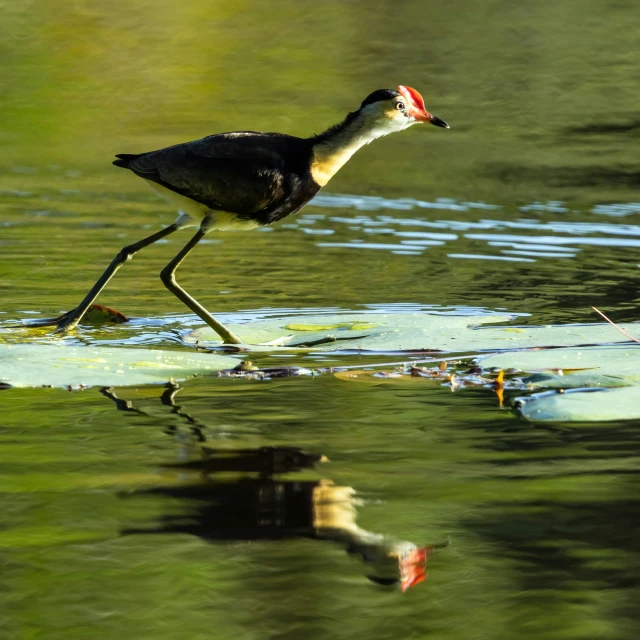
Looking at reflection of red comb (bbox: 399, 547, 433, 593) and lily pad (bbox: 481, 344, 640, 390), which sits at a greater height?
lily pad (bbox: 481, 344, 640, 390)

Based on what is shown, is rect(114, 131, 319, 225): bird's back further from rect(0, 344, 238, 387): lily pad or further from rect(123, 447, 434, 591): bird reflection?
rect(123, 447, 434, 591): bird reflection

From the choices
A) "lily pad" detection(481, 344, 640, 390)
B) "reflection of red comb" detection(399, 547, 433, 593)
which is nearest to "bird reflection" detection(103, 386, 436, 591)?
"reflection of red comb" detection(399, 547, 433, 593)

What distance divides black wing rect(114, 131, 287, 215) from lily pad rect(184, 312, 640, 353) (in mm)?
718

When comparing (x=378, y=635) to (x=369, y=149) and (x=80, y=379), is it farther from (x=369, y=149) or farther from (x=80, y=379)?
(x=369, y=149)

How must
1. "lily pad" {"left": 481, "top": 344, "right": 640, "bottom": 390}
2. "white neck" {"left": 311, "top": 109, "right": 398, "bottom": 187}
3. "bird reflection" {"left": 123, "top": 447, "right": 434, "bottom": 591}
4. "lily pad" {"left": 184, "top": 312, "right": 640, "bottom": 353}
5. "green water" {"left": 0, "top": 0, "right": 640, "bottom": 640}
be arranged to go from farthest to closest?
1. "white neck" {"left": 311, "top": 109, "right": 398, "bottom": 187}
2. "lily pad" {"left": 184, "top": 312, "right": 640, "bottom": 353}
3. "lily pad" {"left": 481, "top": 344, "right": 640, "bottom": 390}
4. "bird reflection" {"left": 123, "top": 447, "right": 434, "bottom": 591}
5. "green water" {"left": 0, "top": 0, "right": 640, "bottom": 640}

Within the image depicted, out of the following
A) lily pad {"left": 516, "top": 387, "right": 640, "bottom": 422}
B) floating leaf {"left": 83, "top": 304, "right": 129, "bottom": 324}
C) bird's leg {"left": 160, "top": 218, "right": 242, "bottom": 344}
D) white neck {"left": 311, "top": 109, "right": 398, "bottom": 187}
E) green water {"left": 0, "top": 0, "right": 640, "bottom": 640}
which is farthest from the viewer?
floating leaf {"left": 83, "top": 304, "right": 129, "bottom": 324}

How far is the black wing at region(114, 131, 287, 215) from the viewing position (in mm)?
7172

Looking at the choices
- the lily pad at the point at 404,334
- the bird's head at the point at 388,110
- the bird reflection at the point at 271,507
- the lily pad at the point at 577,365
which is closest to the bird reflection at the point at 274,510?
the bird reflection at the point at 271,507

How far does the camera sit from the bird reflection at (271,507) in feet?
12.7

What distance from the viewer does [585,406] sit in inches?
206

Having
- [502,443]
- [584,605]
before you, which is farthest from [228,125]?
[584,605]

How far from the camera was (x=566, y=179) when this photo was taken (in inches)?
545

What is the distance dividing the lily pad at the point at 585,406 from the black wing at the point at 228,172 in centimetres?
228

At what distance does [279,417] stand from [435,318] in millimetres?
2055
